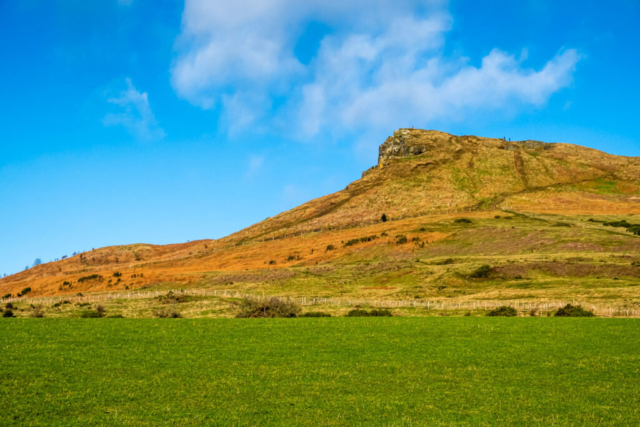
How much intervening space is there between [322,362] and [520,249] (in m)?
78.7

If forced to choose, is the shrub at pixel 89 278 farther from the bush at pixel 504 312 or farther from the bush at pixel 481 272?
the bush at pixel 504 312

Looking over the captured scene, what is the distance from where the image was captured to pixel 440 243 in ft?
329

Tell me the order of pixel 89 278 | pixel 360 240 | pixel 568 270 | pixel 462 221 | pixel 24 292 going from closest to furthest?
1. pixel 568 270
2. pixel 24 292
3. pixel 89 278
4. pixel 360 240
5. pixel 462 221

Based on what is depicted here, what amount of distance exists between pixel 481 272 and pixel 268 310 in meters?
42.6

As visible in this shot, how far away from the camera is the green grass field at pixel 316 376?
40.1 feet

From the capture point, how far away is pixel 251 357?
18.4 metres

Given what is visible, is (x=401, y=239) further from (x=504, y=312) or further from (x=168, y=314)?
(x=168, y=314)

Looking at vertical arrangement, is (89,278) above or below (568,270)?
above

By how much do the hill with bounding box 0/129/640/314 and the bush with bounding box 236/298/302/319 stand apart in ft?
74.8

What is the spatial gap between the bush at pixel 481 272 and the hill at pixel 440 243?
74 cm

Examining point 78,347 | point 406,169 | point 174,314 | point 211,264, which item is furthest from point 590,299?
point 406,169

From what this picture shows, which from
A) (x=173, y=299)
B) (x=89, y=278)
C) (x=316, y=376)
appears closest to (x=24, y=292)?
(x=89, y=278)

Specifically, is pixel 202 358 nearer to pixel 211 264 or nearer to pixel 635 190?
pixel 211 264

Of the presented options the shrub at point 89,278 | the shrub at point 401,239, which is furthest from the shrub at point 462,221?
the shrub at point 89,278
